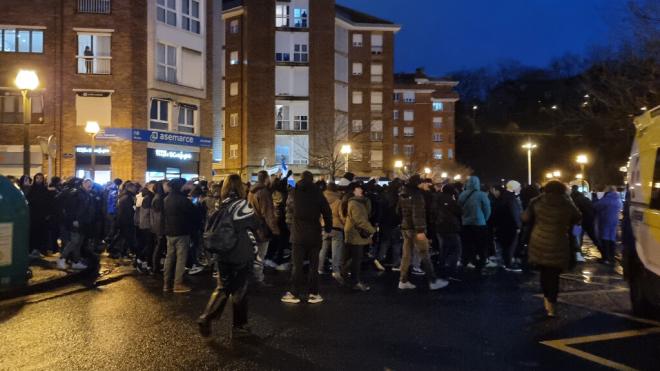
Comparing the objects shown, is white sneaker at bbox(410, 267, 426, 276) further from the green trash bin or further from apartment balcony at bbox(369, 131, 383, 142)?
apartment balcony at bbox(369, 131, 383, 142)

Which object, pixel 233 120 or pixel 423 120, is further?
pixel 423 120

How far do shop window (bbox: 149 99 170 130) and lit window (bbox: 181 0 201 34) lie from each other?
4.91 meters

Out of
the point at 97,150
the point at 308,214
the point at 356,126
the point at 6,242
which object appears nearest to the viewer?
the point at 308,214

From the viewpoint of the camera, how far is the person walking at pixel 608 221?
14.1m

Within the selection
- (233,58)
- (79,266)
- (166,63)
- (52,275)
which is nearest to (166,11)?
(166,63)

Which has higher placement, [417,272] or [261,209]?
[261,209]

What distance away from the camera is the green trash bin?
9.45 meters

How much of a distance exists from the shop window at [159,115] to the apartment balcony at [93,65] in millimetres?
2897

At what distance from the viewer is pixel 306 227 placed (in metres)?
8.59

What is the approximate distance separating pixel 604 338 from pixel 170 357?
15.9 ft

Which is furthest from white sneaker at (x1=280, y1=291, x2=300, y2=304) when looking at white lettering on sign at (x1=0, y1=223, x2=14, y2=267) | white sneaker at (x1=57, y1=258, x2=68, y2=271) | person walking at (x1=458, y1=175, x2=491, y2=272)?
white sneaker at (x1=57, y1=258, x2=68, y2=271)

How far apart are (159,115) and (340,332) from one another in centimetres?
2759

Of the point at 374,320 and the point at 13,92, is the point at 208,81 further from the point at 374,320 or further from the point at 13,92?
the point at 374,320

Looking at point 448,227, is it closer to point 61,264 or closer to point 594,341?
point 594,341
